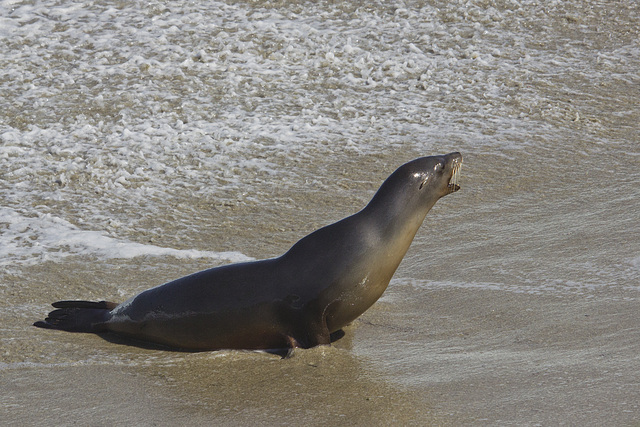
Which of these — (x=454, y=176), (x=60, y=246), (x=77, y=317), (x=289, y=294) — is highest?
(x=454, y=176)

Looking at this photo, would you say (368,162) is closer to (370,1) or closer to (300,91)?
(300,91)

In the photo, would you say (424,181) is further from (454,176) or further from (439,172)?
(454,176)

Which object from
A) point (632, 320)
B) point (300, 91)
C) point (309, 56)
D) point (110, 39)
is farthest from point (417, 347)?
point (110, 39)

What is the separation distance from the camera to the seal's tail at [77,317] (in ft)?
15.5

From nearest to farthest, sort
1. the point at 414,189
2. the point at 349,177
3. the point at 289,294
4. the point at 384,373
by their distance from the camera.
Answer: the point at 384,373, the point at 289,294, the point at 414,189, the point at 349,177

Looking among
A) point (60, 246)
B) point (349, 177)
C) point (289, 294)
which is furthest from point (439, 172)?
point (60, 246)

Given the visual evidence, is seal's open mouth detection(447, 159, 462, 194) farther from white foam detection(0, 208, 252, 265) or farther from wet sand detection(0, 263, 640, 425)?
white foam detection(0, 208, 252, 265)

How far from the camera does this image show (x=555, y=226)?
6219 mm

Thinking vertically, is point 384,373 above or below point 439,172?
below

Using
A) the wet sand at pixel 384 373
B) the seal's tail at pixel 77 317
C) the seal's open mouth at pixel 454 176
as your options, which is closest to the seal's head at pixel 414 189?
the seal's open mouth at pixel 454 176

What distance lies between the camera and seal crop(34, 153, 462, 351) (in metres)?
4.35

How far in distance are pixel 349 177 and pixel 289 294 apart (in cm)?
327

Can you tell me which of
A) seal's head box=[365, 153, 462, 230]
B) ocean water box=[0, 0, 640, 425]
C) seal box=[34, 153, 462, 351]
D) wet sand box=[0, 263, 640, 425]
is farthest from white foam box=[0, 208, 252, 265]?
seal's head box=[365, 153, 462, 230]

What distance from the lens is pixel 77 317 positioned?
4750mm
